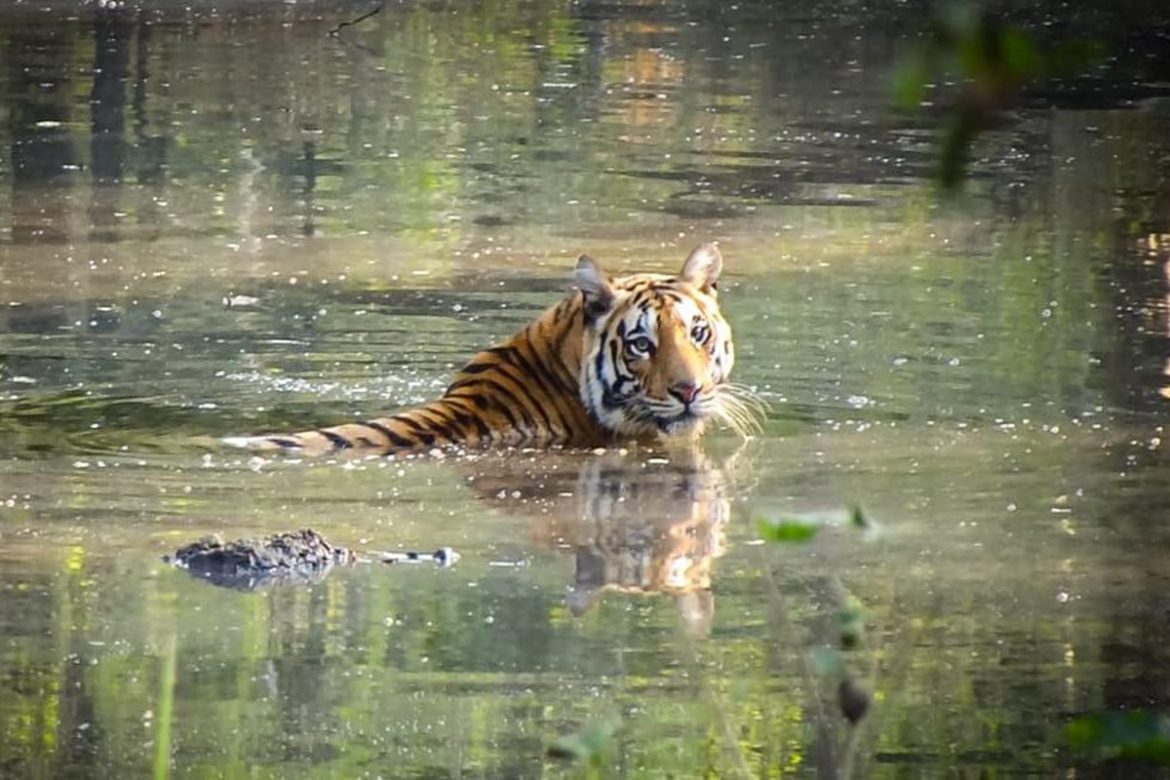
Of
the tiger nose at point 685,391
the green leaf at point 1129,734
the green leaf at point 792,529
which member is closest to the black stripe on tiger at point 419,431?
the tiger nose at point 685,391

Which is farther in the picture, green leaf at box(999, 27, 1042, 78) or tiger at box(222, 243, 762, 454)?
tiger at box(222, 243, 762, 454)

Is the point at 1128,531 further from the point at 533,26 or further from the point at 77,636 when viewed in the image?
the point at 533,26

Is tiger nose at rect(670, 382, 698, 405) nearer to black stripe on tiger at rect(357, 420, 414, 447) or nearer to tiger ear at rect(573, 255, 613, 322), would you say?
tiger ear at rect(573, 255, 613, 322)

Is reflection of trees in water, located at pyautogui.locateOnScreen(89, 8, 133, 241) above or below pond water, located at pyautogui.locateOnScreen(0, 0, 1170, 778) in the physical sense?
above

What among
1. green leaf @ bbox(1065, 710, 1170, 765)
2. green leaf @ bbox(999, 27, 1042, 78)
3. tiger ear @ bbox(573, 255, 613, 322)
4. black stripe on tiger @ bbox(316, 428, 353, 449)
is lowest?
black stripe on tiger @ bbox(316, 428, 353, 449)

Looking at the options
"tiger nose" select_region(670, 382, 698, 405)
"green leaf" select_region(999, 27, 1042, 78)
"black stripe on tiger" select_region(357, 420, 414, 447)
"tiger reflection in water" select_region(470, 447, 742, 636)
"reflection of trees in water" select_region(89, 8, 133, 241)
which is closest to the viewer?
"green leaf" select_region(999, 27, 1042, 78)

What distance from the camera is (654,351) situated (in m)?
Answer: 7.77

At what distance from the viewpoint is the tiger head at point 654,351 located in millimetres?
7762

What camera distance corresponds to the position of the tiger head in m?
7.76

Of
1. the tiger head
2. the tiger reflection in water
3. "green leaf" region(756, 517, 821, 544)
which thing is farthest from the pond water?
"green leaf" region(756, 517, 821, 544)

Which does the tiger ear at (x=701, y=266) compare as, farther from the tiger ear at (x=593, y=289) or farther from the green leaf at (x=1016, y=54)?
the green leaf at (x=1016, y=54)

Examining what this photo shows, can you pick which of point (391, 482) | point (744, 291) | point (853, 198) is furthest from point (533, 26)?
point (391, 482)

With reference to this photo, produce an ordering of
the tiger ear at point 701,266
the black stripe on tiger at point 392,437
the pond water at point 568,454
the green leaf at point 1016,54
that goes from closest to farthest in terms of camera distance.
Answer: the green leaf at point 1016,54 → the pond water at point 568,454 → the black stripe on tiger at point 392,437 → the tiger ear at point 701,266

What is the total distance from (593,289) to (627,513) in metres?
1.19
